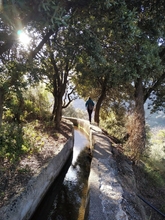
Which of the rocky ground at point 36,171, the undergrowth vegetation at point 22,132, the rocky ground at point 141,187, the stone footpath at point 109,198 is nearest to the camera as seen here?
the stone footpath at point 109,198

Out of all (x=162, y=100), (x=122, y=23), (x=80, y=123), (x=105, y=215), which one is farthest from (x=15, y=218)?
(x=80, y=123)

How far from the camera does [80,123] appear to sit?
15227mm

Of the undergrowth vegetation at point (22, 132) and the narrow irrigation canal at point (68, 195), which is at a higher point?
the undergrowth vegetation at point (22, 132)

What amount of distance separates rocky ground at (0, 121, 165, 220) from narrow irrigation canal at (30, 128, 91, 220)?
41.1 inches

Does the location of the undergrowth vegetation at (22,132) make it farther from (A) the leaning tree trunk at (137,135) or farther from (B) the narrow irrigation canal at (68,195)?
(A) the leaning tree trunk at (137,135)

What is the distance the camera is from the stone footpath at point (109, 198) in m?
3.32

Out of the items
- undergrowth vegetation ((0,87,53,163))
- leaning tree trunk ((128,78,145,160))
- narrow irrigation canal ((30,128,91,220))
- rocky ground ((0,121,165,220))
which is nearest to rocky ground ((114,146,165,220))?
rocky ground ((0,121,165,220))

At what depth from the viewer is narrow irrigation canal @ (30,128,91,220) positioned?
4375mm

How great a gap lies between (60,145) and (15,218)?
3773 millimetres

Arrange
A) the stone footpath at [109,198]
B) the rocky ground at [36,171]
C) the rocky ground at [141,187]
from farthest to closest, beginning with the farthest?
the rocky ground at [141,187] < the rocky ground at [36,171] < the stone footpath at [109,198]

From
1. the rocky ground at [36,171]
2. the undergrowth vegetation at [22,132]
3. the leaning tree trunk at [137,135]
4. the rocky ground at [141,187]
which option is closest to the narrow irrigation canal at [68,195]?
the rocky ground at [36,171]

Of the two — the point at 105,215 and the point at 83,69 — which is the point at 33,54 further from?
the point at 105,215

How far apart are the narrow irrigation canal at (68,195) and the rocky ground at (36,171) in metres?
1.05

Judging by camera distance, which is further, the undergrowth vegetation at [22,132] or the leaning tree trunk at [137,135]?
the leaning tree trunk at [137,135]
